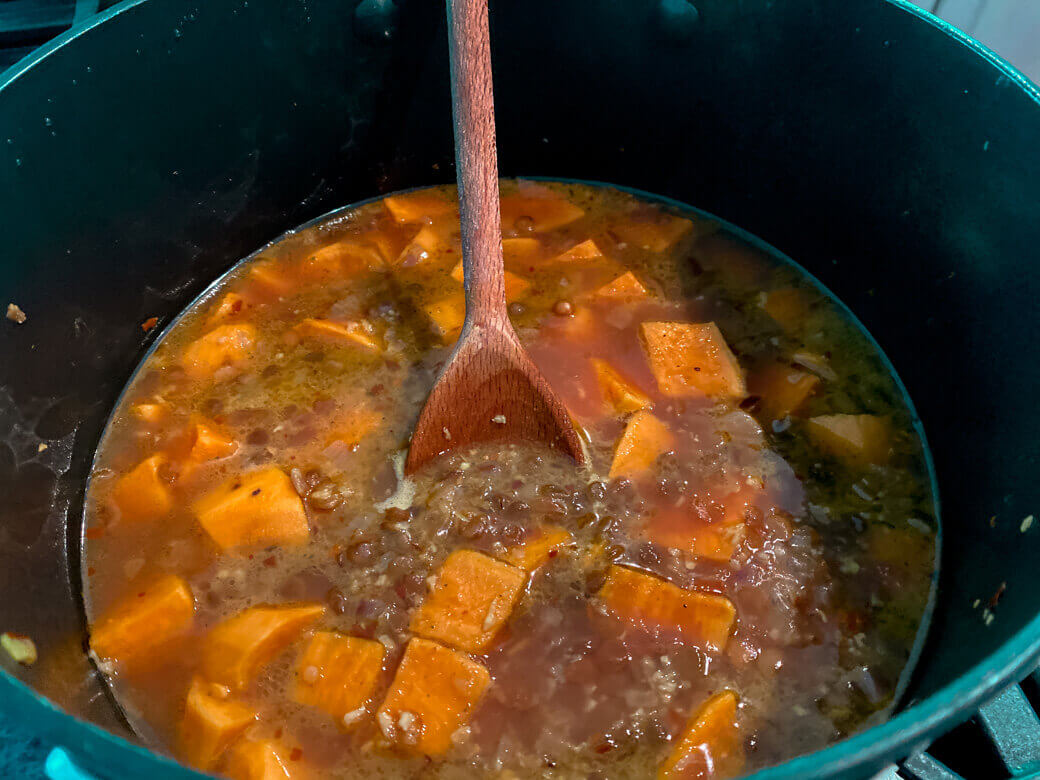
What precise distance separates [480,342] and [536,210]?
78 centimetres

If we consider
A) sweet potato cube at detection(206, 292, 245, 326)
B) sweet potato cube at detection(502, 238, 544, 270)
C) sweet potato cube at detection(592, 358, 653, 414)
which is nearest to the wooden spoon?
sweet potato cube at detection(592, 358, 653, 414)

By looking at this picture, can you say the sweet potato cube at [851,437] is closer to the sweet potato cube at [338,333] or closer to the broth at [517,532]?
the broth at [517,532]

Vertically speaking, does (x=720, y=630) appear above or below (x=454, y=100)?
below

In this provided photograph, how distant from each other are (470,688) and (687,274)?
1356 millimetres

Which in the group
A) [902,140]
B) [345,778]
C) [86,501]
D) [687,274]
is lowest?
[86,501]

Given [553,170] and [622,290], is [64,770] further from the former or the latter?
[553,170]

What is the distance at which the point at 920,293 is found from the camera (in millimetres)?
2133

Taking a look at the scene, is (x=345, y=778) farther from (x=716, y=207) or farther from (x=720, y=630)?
(x=716, y=207)

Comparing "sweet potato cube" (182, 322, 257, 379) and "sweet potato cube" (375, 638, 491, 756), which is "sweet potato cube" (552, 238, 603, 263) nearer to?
"sweet potato cube" (182, 322, 257, 379)

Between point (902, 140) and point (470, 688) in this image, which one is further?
point (902, 140)

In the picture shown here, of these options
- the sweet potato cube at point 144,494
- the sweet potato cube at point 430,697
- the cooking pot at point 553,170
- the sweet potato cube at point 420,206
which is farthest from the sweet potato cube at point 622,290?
the sweet potato cube at point 144,494

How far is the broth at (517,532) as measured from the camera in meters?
1.62

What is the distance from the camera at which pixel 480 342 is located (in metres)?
2.02

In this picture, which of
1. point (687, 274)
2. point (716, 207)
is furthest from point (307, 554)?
point (716, 207)
